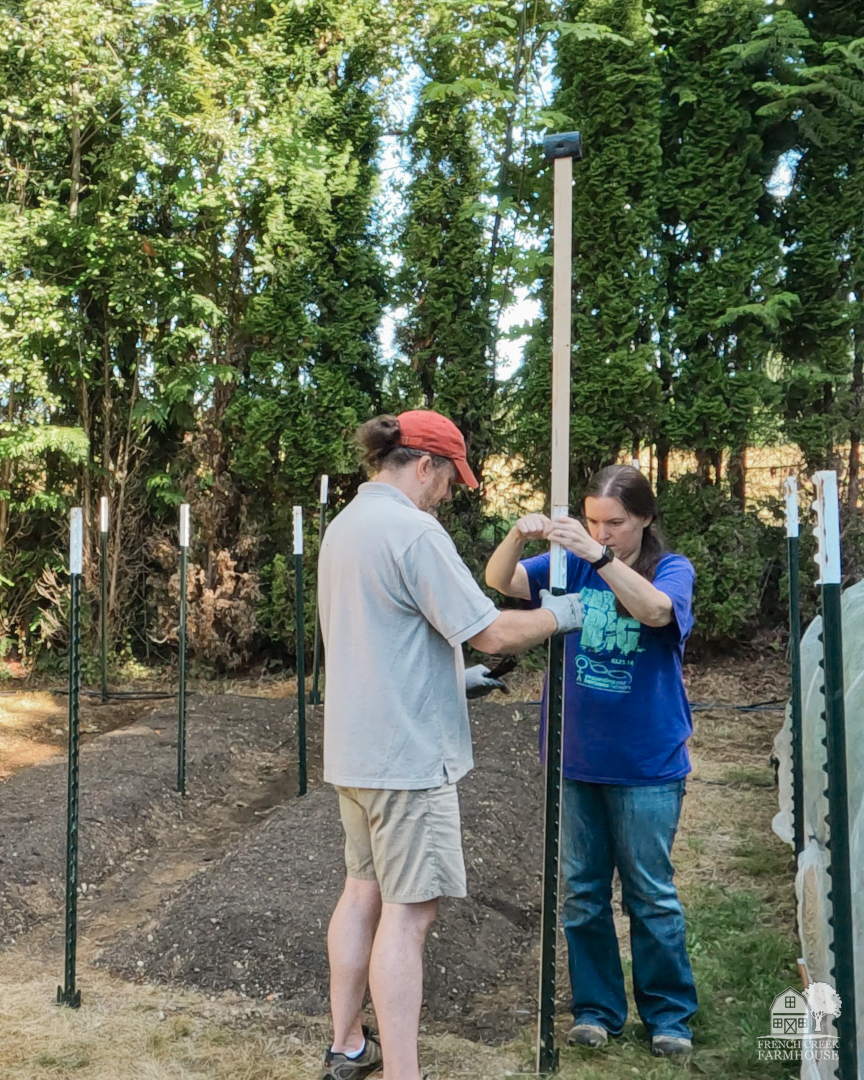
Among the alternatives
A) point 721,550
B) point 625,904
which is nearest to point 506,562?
point 625,904

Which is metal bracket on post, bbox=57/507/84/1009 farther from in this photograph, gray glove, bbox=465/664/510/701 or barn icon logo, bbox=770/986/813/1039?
barn icon logo, bbox=770/986/813/1039

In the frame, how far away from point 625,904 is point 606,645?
28.9 inches

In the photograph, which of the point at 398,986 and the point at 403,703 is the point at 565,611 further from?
the point at 398,986

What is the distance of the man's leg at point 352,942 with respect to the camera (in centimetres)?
250

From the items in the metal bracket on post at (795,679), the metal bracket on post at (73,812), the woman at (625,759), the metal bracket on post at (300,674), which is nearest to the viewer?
the woman at (625,759)

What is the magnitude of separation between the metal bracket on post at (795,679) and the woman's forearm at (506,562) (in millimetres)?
1195

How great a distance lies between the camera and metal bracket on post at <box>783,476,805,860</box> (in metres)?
3.53

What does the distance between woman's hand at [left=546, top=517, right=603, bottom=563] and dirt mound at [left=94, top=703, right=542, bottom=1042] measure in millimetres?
1578

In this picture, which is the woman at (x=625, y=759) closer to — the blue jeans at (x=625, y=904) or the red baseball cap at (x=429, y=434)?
the blue jeans at (x=625, y=904)

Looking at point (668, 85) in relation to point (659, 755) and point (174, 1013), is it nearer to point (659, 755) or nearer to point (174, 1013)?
point (659, 755)

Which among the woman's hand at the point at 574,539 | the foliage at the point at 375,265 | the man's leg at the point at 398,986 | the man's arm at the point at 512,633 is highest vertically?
the foliage at the point at 375,265

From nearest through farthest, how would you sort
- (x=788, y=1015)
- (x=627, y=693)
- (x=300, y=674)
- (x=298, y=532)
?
(x=627, y=693)
(x=788, y=1015)
(x=300, y=674)
(x=298, y=532)

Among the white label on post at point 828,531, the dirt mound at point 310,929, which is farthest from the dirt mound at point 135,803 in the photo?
the white label on post at point 828,531

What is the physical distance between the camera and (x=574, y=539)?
2418mm
